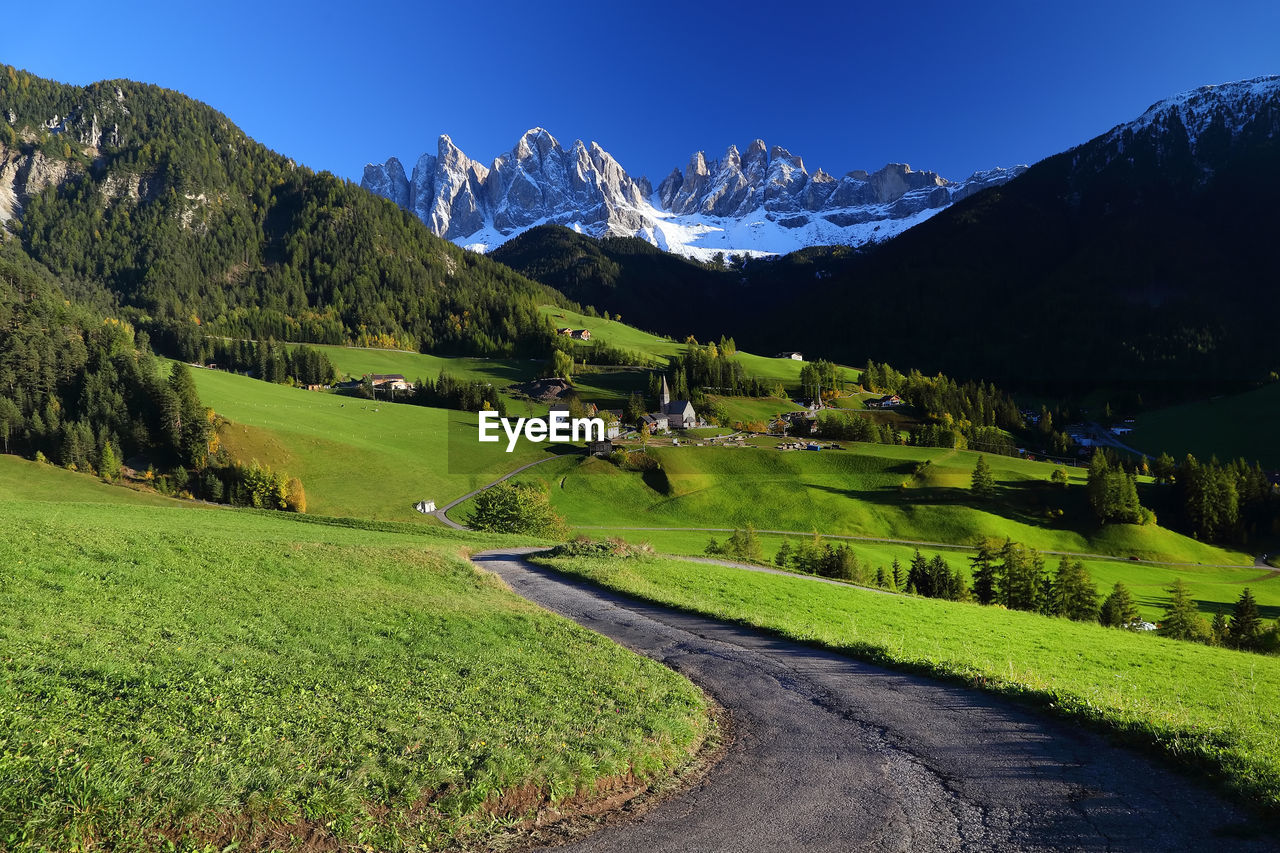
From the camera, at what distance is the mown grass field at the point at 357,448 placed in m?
96.9

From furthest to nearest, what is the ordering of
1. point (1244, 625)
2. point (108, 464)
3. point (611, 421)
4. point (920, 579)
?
1. point (611, 421)
2. point (108, 464)
3. point (920, 579)
4. point (1244, 625)

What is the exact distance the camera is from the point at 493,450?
415ft

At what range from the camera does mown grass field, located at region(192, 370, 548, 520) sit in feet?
318

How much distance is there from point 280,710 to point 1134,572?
114 meters

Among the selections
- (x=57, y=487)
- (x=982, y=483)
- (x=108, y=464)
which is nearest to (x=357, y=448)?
(x=108, y=464)

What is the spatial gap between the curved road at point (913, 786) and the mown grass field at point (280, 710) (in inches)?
61.4

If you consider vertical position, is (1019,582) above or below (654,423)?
below

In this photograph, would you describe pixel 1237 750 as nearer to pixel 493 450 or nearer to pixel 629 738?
pixel 629 738

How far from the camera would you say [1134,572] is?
88.9m

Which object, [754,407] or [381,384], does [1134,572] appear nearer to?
[754,407]

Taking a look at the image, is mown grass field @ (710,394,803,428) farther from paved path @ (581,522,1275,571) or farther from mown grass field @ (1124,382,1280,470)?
mown grass field @ (1124,382,1280,470)

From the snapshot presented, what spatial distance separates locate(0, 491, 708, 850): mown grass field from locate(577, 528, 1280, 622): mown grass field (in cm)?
5112

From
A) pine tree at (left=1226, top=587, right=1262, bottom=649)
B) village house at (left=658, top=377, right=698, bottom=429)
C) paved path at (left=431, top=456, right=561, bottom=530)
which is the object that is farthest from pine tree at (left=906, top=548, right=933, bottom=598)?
village house at (left=658, top=377, right=698, bottom=429)

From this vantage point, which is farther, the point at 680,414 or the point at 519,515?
the point at 680,414
